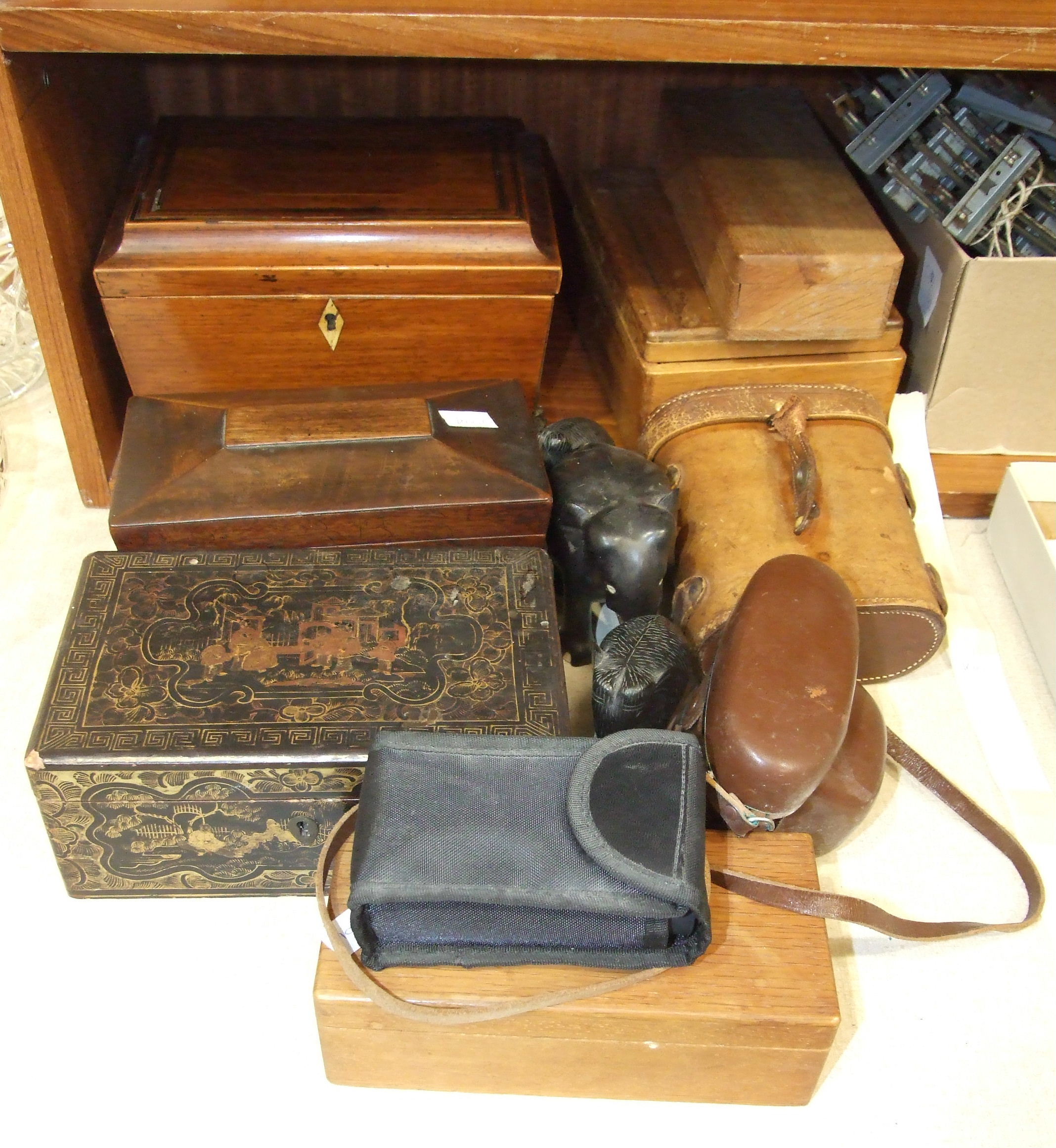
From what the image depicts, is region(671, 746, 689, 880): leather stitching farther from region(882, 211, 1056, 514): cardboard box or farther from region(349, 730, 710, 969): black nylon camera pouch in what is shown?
region(882, 211, 1056, 514): cardboard box

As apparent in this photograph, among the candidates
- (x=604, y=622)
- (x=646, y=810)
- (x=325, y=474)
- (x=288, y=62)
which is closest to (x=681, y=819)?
(x=646, y=810)

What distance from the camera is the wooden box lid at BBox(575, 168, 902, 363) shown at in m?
1.41

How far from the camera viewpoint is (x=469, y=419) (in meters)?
1.35

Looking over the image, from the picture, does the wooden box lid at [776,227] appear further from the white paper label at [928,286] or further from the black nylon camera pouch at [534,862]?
the black nylon camera pouch at [534,862]

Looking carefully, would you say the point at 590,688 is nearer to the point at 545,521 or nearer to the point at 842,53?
the point at 545,521

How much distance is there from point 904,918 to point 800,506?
0.45 meters

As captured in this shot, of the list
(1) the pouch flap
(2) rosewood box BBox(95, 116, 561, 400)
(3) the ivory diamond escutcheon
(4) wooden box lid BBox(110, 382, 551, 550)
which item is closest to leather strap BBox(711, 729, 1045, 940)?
(1) the pouch flap

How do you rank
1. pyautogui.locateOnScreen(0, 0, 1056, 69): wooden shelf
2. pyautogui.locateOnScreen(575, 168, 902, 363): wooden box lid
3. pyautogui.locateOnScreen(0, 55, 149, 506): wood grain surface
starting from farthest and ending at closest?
pyautogui.locateOnScreen(575, 168, 902, 363): wooden box lid → pyautogui.locateOnScreen(0, 55, 149, 506): wood grain surface → pyautogui.locateOnScreen(0, 0, 1056, 69): wooden shelf

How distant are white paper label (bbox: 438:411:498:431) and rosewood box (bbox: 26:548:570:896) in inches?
7.9

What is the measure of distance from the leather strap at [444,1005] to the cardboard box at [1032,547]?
2.42ft

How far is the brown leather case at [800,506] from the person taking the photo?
1.25 meters

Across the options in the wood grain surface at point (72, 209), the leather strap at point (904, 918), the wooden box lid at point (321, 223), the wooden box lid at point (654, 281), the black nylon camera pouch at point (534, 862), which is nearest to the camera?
the black nylon camera pouch at point (534, 862)

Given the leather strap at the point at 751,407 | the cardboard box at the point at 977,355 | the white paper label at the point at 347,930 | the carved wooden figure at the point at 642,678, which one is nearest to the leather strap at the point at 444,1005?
the white paper label at the point at 347,930

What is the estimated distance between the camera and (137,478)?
49.3 inches
